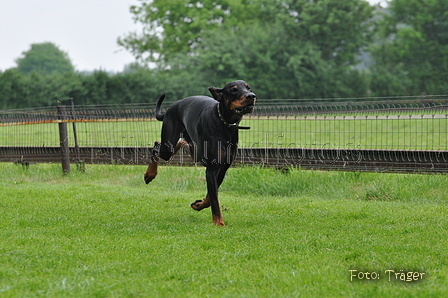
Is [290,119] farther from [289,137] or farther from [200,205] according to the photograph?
[289,137]

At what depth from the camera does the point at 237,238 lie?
5551 mm

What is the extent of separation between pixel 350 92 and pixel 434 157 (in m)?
31.9

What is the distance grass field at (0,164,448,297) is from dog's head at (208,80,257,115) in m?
1.36

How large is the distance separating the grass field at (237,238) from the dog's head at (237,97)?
4.45 ft

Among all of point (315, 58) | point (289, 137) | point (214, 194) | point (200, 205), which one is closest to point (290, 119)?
point (200, 205)

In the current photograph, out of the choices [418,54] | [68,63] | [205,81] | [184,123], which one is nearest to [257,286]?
[184,123]

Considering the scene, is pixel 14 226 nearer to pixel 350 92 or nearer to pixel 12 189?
pixel 12 189

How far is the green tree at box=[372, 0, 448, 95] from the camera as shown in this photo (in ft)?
131

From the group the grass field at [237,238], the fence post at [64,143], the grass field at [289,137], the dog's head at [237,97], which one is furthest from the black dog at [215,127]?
the fence post at [64,143]

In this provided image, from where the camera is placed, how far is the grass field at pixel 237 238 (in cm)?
400

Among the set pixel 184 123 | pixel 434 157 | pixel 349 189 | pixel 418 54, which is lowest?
pixel 349 189

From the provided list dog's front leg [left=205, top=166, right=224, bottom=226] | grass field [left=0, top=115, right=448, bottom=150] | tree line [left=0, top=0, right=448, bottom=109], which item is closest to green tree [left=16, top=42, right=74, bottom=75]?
tree line [left=0, top=0, right=448, bottom=109]

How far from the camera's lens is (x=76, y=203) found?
313 inches

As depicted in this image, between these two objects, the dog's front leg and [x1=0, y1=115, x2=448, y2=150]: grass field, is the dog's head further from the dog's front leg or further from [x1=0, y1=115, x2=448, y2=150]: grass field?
[x1=0, y1=115, x2=448, y2=150]: grass field
